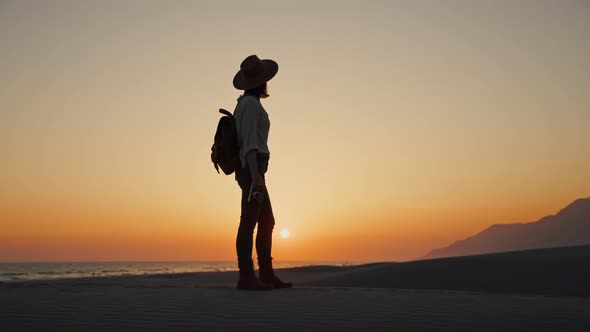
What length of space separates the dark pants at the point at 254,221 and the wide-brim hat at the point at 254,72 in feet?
2.77

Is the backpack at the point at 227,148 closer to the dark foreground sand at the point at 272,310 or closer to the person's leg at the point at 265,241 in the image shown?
the person's leg at the point at 265,241

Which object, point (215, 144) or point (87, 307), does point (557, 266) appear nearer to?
point (215, 144)

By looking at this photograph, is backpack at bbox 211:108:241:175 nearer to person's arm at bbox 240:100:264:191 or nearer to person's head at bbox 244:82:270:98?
person's arm at bbox 240:100:264:191

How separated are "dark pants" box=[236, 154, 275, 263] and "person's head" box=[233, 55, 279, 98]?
0.79 meters

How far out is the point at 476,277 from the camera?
32.0 feet

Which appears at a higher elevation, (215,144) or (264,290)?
(215,144)

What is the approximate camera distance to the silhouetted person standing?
611 cm

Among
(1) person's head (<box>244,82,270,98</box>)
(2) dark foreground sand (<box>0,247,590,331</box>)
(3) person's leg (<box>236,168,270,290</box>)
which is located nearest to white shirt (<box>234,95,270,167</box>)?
(1) person's head (<box>244,82,270,98</box>)

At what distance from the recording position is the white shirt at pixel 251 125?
6.16 m

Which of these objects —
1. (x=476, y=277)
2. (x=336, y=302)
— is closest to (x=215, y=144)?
(x=336, y=302)

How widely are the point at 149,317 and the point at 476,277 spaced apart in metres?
6.85

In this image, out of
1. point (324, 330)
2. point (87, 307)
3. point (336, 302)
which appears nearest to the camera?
point (324, 330)

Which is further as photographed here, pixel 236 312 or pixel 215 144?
pixel 215 144

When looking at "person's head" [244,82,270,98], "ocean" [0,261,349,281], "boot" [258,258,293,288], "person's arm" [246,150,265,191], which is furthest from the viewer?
"ocean" [0,261,349,281]
